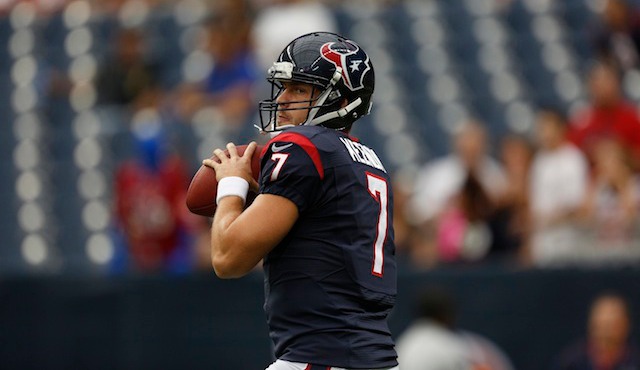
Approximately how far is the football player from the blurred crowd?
4.46 m

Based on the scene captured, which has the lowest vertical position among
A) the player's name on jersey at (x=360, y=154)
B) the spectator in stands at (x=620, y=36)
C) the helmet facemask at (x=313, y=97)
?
the player's name on jersey at (x=360, y=154)

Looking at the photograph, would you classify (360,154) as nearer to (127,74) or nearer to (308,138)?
(308,138)

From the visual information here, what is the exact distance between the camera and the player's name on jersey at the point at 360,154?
13.2 feet

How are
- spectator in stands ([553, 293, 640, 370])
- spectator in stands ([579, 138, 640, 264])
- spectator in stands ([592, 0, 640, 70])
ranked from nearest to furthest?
spectator in stands ([553, 293, 640, 370]), spectator in stands ([579, 138, 640, 264]), spectator in stands ([592, 0, 640, 70])

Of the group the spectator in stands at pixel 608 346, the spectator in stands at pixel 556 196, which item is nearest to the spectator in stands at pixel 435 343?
the spectator in stands at pixel 608 346

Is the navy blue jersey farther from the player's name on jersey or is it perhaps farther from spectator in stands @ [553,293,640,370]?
spectator in stands @ [553,293,640,370]

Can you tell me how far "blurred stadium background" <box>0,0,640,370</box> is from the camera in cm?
895

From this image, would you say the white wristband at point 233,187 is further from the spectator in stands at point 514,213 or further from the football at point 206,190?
the spectator in stands at point 514,213

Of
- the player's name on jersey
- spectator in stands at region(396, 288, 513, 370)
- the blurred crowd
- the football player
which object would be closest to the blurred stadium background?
the blurred crowd

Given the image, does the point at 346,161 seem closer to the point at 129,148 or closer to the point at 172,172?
the point at 172,172

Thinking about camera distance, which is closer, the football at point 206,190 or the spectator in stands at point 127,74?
the football at point 206,190

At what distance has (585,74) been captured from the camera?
11.5 metres

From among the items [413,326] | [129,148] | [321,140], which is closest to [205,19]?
[129,148]

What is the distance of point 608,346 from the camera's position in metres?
7.99
